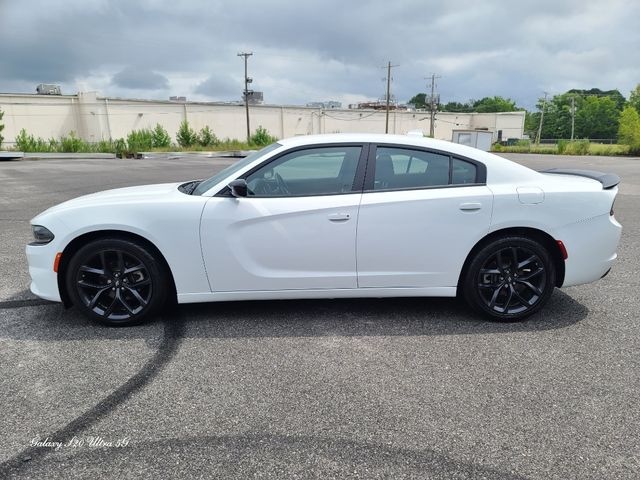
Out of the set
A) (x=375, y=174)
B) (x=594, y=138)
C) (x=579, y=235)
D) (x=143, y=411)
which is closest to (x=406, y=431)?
(x=143, y=411)

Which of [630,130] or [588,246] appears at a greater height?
[630,130]

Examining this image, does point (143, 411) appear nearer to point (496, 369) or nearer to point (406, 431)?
point (406, 431)

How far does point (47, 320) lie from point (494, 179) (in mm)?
3907

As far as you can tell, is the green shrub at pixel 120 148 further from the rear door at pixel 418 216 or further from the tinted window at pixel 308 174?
the rear door at pixel 418 216

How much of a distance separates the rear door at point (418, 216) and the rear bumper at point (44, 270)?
241cm

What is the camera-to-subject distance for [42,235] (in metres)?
3.72

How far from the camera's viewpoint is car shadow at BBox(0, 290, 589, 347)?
3.75 metres

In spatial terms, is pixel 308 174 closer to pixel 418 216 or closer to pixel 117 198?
pixel 418 216

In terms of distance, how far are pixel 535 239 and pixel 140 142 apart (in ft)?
162

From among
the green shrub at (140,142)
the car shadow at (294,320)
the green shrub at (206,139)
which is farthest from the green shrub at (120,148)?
the car shadow at (294,320)

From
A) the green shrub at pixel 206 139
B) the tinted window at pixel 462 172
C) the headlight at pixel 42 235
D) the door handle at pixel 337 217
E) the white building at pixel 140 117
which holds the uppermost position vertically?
the white building at pixel 140 117

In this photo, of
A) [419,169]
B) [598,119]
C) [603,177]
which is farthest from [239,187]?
[598,119]

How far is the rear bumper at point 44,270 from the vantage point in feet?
12.1

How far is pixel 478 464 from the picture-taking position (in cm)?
227
